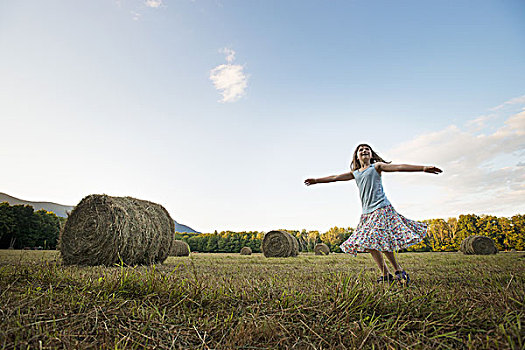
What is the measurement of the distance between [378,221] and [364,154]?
0.93 meters

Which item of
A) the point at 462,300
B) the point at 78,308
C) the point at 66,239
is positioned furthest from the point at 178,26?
the point at 462,300

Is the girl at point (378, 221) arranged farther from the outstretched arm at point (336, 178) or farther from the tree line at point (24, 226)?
the tree line at point (24, 226)

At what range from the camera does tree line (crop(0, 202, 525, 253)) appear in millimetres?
26219

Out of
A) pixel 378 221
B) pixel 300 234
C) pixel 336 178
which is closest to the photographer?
pixel 378 221

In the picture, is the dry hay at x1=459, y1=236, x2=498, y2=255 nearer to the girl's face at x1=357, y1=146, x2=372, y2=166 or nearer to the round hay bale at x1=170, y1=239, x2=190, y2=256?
the round hay bale at x1=170, y1=239, x2=190, y2=256

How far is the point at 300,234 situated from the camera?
32.9 metres

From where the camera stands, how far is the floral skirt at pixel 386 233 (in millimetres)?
3367

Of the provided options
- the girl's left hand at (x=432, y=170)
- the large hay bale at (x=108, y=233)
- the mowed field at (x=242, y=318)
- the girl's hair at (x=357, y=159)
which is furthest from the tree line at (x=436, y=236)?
the mowed field at (x=242, y=318)

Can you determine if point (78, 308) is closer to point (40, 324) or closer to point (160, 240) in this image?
point (40, 324)

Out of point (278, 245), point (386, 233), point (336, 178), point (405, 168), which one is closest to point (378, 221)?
point (386, 233)

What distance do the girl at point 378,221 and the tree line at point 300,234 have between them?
885 inches

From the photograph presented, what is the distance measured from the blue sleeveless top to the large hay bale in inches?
200

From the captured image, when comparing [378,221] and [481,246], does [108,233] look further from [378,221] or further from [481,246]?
[481,246]

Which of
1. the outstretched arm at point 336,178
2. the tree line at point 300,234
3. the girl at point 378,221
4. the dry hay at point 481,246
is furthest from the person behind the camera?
the tree line at point 300,234
